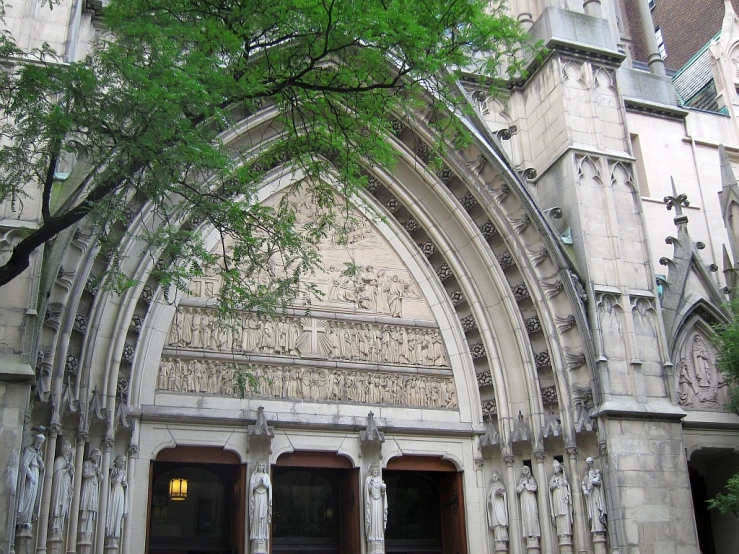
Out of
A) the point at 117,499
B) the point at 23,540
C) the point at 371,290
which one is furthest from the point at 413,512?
the point at 23,540

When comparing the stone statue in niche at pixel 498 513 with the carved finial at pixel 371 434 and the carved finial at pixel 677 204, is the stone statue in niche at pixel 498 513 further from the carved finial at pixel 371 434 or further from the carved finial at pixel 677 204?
the carved finial at pixel 677 204

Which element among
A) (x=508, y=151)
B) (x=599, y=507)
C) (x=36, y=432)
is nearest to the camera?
(x=36, y=432)

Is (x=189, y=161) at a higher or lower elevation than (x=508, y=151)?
lower

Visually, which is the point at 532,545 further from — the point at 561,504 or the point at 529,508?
the point at 561,504

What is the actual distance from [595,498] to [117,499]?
7.00 metres

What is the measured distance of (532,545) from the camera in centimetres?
1348

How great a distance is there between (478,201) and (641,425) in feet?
15.4

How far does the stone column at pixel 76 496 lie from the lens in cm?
1123

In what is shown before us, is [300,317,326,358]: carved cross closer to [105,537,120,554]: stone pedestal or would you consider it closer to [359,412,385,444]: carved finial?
[359,412,385,444]: carved finial

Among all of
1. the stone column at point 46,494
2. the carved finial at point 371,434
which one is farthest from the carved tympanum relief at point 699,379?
the stone column at point 46,494

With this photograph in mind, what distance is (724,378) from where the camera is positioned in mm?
14703

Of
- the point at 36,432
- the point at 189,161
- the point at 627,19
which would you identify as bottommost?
the point at 36,432

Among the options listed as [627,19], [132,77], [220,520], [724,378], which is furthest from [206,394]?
[627,19]

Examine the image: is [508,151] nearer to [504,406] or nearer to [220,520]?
[504,406]
